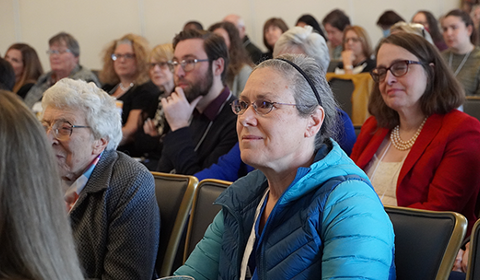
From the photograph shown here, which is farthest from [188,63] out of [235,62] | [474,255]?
[474,255]

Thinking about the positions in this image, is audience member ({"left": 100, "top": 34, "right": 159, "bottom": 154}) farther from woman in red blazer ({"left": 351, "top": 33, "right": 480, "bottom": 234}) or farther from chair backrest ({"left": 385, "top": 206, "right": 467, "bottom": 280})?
chair backrest ({"left": 385, "top": 206, "right": 467, "bottom": 280})

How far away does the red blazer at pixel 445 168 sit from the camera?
2.16 m

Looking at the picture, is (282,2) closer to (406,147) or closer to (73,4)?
(73,4)

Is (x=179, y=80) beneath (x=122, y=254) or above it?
above

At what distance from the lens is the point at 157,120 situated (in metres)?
3.95

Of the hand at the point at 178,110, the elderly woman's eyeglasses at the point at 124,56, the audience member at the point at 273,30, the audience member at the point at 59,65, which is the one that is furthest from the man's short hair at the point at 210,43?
the audience member at the point at 273,30

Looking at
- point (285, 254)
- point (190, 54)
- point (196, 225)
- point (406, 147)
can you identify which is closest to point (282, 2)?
point (190, 54)

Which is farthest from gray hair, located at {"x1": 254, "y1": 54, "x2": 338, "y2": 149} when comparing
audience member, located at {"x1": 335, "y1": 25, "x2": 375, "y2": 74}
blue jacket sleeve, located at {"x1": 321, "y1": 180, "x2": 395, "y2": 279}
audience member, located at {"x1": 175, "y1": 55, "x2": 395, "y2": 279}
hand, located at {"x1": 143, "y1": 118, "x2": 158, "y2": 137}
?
audience member, located at {"x1": 335, "y1": 25, "x2": 375, "y2": 74}

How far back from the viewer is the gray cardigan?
180cm

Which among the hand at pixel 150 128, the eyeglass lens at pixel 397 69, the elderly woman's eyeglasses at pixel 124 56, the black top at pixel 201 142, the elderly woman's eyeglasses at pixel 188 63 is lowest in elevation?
the hand at pixel 150 128

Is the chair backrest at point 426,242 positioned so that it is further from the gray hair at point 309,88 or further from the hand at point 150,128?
the hand at point 150,128

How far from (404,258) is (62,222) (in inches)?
37.9

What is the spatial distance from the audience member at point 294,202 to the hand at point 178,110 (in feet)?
4.16

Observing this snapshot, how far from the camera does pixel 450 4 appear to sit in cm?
788
